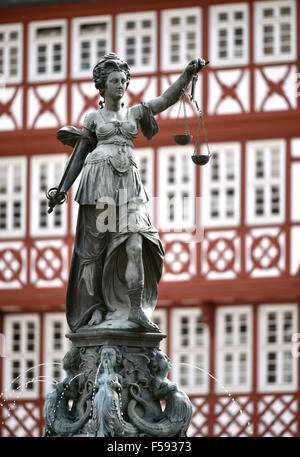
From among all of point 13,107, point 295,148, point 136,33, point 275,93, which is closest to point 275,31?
point 275,93

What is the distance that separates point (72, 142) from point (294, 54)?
55.0ft

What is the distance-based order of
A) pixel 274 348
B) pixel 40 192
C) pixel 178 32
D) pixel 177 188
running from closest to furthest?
pixel 274 348, pixel 177 188, pixel 178 32, pixel 40 192

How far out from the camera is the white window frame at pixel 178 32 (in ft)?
101

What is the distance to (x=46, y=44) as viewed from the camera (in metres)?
32.0

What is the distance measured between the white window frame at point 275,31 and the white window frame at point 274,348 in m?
A: 4.50

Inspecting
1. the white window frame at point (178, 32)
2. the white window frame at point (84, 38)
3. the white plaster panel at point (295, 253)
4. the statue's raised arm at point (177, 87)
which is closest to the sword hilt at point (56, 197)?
the statue's raised arm at point (177, 87)

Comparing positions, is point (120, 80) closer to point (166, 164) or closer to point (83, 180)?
point (83, 180)

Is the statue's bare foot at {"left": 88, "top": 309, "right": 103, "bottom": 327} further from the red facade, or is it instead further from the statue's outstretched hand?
the red facade

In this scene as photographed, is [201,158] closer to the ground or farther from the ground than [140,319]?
farther from the ground

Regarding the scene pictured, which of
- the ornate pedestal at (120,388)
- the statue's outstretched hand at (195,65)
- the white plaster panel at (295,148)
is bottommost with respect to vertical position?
the ornate pedestal at (120,388)

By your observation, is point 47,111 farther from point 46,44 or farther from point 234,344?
point 234,344

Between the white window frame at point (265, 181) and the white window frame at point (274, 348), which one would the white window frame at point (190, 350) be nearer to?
the white window frame at point (274, 348)

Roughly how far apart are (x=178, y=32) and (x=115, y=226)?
59.7ft
